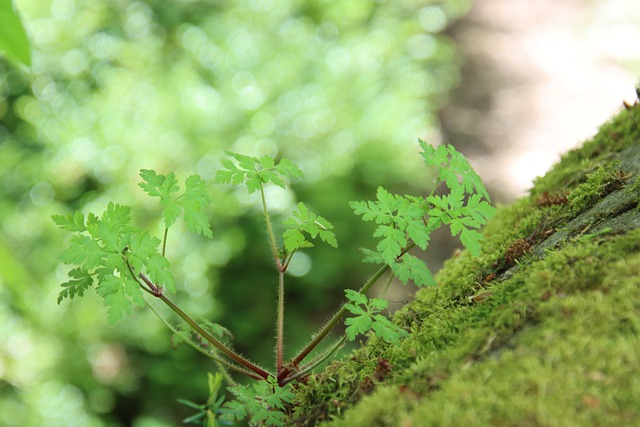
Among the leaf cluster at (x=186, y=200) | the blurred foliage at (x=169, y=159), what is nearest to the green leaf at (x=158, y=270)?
the leaf cluster at (x=186, y=200)

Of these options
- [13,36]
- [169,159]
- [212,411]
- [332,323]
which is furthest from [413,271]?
[169,159]

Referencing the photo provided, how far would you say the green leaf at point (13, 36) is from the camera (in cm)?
54

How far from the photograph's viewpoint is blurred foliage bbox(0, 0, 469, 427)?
4.45 meters

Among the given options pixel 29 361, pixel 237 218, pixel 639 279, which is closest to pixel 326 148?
pixel 237 218

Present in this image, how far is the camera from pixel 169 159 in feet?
15.2

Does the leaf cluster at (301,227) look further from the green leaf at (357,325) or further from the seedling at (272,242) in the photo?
the green leaf at (357,325)

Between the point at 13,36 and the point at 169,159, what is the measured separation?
165 inches

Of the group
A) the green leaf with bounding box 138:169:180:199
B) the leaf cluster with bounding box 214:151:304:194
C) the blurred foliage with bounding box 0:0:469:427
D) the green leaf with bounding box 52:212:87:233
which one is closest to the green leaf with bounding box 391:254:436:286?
the leaf cluster with bounding box 214:151:304:194

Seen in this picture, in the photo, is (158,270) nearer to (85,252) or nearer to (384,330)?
(85,252)

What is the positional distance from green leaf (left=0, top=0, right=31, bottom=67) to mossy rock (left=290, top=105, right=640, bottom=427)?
709mm

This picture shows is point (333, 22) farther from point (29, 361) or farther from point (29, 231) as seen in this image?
point (29, 361)

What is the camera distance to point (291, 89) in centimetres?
516

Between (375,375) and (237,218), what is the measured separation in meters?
3.56

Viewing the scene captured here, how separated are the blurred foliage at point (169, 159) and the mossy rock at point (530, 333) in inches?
129
